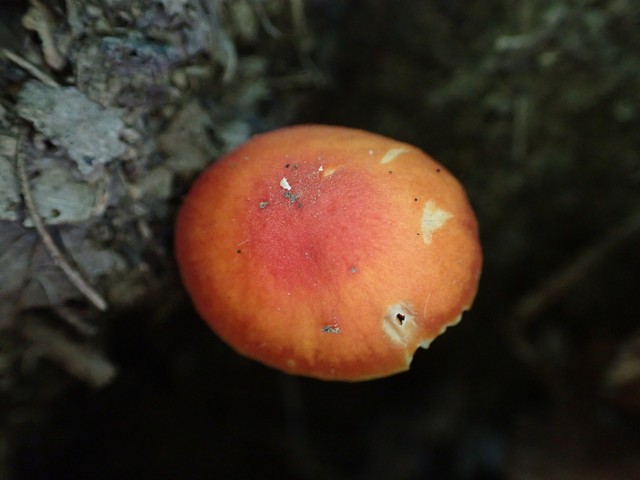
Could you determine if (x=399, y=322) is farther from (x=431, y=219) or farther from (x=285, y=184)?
(x=285, y=184)

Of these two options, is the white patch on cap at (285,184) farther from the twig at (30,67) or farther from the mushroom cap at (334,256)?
the twig at (30,67)

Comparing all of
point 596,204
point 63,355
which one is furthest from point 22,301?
point 596,204

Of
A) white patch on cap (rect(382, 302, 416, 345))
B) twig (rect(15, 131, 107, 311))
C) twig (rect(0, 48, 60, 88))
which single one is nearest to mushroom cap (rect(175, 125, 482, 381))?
white patch on cap (rect(382, 302, 416, 345))

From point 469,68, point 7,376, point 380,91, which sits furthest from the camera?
point 380,91

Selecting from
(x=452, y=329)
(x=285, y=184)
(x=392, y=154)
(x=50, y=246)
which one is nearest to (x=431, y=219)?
(x=392, y=154)

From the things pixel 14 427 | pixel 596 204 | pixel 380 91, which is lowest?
pixel 14 427

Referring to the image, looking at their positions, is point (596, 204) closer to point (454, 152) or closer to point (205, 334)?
point (454, 152)

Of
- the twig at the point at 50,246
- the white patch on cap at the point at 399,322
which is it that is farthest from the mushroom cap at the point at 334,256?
the twig at the point at 50,246
